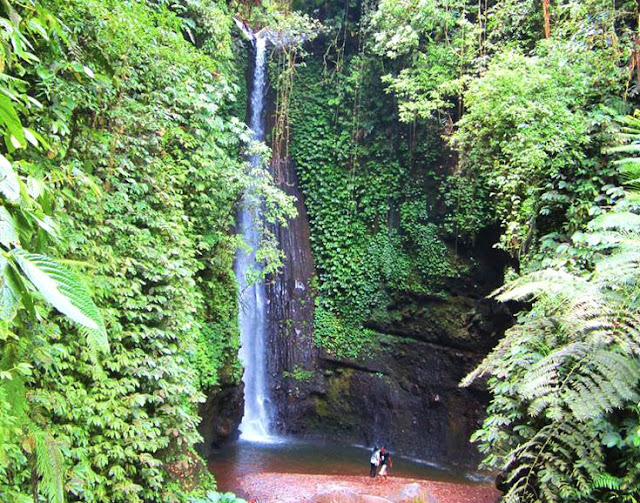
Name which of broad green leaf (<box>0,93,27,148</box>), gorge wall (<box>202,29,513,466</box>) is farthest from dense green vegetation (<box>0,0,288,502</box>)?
gorge wall (<box>202,29,513,466</box>)

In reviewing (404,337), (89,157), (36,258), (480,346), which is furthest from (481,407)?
(36,258)

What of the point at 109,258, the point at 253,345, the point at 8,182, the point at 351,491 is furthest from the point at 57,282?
the point at 253,345

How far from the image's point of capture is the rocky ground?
6.88 m

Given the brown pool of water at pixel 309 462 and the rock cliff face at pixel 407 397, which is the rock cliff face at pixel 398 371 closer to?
the rock cliff face at pixel 407 397

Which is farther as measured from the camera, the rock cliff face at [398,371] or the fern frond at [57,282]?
the rock cliff face at [398,371]

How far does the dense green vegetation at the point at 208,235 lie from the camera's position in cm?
314

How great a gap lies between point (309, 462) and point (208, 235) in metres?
5.30

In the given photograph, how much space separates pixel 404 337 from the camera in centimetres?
1236

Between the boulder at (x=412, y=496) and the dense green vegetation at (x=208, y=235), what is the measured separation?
2.02 m

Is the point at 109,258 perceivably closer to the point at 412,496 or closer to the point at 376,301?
the point at 412,496

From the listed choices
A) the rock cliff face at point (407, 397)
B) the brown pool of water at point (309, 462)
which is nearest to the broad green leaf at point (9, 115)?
the brown pool of water at point (309, 462)

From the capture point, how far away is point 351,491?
7059 millimetres

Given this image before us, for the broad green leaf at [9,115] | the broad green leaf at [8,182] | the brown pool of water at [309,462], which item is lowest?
the brown pool of water at [309,462]

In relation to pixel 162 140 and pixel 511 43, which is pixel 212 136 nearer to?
pixel 162 140
